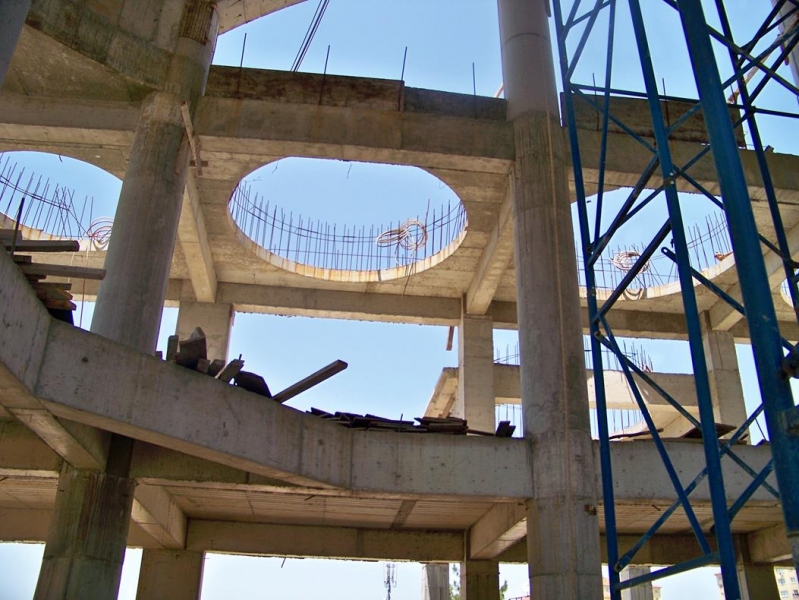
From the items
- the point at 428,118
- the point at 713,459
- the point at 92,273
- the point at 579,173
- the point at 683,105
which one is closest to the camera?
the point at 713,459

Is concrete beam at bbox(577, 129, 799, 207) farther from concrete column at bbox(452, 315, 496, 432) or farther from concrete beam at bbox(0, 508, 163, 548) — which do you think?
concrete beam at bbox(0, 508, 163, 548)

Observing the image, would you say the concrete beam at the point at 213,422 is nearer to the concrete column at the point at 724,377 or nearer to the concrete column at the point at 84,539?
the concrete column at the point at 84,539

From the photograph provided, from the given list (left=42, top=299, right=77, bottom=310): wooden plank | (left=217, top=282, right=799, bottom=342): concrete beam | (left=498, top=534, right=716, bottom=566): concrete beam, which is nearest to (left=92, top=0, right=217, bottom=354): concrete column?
(left=42, top=299, right=77, bottom=310): wooden plank

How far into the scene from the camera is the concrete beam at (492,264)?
52.8 ft

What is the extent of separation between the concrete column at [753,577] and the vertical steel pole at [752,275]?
1153cm

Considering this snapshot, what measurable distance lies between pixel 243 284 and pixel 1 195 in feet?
22.9

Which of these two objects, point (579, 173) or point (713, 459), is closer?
point (713, 459)

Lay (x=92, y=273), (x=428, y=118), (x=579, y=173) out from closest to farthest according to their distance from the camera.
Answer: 1. (x=92, y=273)
2. (x=579, y=173)
3. (x=428, y=118)

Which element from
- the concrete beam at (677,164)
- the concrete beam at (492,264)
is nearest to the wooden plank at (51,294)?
the concrete beam at (492,264)

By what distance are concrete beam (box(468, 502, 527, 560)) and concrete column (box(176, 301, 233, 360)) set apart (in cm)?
873

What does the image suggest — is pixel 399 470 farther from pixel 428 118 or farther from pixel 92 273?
pixel 428 118

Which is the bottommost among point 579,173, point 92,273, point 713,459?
point 713,459

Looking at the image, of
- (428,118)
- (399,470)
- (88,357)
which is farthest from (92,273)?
(428,118)

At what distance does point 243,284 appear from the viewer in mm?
20578
